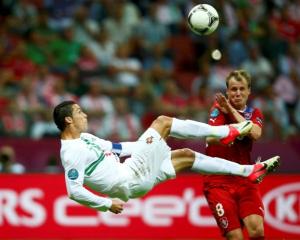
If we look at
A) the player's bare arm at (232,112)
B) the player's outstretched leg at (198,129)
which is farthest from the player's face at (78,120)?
the player's bare arm at (232,112)

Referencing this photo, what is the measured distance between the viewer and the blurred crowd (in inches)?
666

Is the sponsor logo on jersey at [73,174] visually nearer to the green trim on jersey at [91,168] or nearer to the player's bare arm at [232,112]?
the green trim on jersey at [91,168]

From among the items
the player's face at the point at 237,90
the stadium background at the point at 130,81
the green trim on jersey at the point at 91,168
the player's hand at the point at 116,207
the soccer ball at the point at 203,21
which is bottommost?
the player's hand at the point at 116,207

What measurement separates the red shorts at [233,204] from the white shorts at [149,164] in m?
0.55

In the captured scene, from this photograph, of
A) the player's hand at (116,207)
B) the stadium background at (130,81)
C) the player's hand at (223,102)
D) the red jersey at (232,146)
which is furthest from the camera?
the stadium background at (130,81)

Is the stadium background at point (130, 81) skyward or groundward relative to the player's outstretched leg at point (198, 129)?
skyward

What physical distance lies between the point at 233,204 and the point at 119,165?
51.9 inches

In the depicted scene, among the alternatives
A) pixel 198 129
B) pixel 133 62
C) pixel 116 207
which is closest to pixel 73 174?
pixel 116 207

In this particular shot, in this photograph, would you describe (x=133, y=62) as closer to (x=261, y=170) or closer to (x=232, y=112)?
(x=232, y=112)

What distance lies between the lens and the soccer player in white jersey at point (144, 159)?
10664 mm

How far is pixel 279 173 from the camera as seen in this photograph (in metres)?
16.2

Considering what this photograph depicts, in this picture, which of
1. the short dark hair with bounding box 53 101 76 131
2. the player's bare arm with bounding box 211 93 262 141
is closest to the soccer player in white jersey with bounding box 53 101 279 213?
the short dark hair with bounding box 53 101 76 131

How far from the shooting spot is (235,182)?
1084 centimetres

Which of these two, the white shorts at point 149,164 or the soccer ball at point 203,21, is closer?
the white shorts at point 149,164
